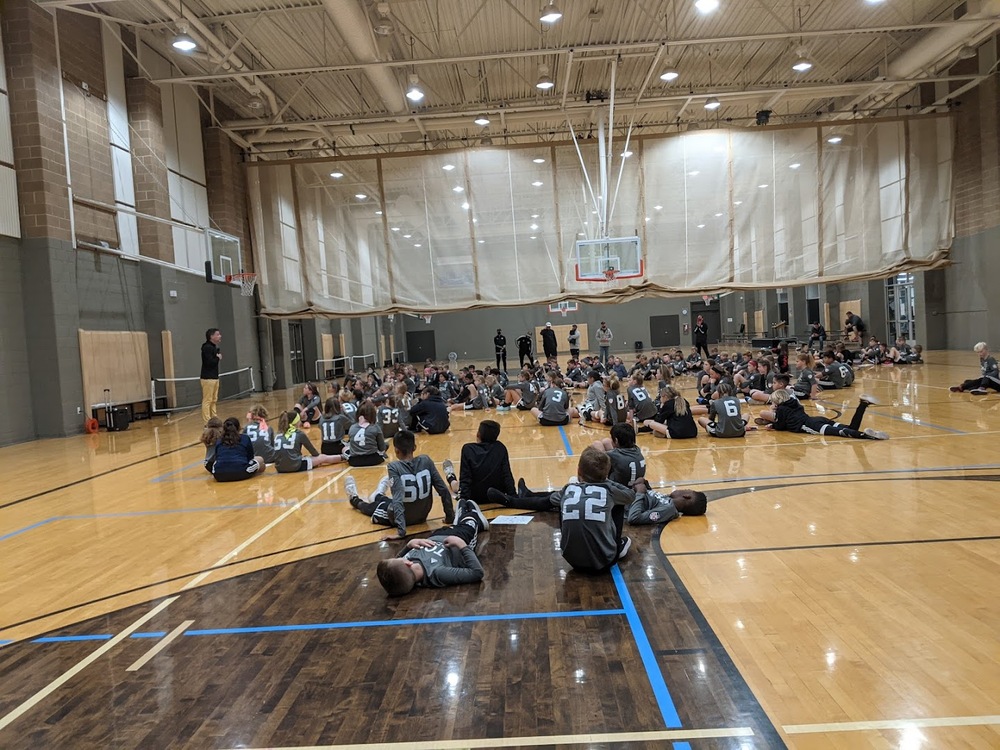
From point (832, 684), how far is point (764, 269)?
21.8 meters

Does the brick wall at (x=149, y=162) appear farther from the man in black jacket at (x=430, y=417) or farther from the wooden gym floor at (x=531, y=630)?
the wooden gym floor at (x=531, y=630)

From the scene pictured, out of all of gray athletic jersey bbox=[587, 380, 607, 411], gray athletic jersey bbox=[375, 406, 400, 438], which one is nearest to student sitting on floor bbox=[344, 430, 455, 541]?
gray athletic jersey bbox=[375, 406, 400, 438]

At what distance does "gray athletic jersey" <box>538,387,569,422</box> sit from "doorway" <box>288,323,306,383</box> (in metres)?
18.3

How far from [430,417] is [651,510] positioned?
8086 millimetres

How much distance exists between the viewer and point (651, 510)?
6.71 m

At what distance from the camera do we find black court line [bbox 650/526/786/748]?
3125mm

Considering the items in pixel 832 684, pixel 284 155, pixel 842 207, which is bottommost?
pixel 832 684

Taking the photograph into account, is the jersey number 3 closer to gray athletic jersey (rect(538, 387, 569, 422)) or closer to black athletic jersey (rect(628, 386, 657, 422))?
black athletic jersey (rect(628, 386, 657, 422))

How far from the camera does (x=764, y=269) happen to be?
23.3 meters

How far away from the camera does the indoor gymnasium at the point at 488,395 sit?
378cm

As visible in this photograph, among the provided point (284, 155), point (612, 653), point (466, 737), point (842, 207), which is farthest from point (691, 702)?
point (284, 155)

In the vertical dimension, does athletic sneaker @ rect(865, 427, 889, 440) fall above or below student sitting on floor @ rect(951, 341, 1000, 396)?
below

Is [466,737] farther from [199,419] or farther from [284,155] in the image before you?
[284,155]

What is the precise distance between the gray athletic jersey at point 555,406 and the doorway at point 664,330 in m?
36.2
